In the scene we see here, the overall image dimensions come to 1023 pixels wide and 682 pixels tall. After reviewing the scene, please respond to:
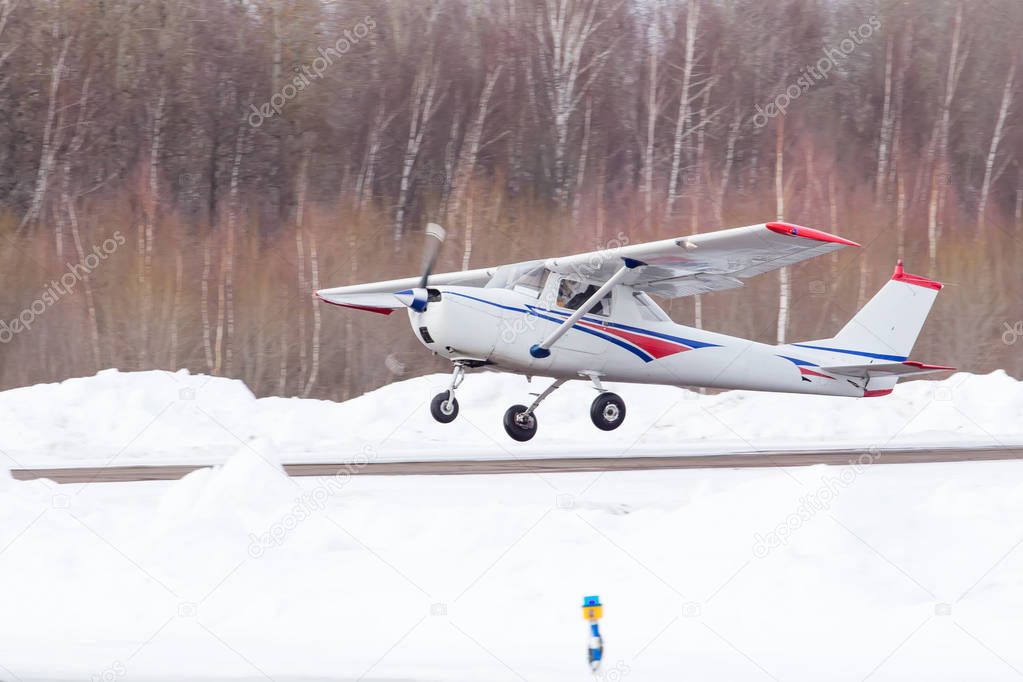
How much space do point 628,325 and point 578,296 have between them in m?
0.83

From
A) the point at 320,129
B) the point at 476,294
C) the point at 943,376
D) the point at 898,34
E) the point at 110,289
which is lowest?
the point at 943,376

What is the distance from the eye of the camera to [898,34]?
89.7 ft

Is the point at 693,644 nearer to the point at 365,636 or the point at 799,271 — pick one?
the point at 365,636

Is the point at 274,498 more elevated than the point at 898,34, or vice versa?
the point at 898,34

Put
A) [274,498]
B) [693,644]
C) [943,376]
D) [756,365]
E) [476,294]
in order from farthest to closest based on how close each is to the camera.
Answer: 1. [943,376]
2. [756,365]
3. [476,294]
4. [274,498]
5. [693,644]

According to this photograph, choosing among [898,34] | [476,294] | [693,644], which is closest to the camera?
[693,644]

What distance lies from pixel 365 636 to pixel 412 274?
16355 mm

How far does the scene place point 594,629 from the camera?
7.23 metres

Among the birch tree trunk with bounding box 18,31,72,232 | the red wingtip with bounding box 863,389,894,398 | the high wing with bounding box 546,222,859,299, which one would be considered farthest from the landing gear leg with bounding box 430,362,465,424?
the birch tree trunk with bounding box 18,31,72,232

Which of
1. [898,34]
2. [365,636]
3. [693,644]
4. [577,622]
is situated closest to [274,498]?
[365,636]

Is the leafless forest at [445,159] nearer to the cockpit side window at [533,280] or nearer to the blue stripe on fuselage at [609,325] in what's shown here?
the blue stripe on fuselage at [609,325]

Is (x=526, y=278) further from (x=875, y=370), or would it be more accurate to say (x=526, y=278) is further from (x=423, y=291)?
(x=875, y=370)

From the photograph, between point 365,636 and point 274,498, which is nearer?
point 365,636

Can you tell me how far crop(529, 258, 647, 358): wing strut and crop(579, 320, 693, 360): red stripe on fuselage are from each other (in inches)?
19.8
